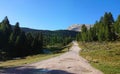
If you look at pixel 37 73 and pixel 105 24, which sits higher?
pixel 105 24

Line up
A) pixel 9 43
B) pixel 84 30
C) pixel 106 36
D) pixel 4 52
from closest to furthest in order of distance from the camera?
pixel 4 52, pixel 9 43, pixel 106 36, pixel 84 30

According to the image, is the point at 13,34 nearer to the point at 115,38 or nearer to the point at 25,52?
the point at 25,52

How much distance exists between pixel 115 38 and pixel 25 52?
44.3 metres

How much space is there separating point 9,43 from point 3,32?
5.18 meters

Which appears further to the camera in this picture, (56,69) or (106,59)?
(106,59)

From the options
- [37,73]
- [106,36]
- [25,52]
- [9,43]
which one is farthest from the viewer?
[106,36]

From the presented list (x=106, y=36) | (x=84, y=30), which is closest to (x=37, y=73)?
(x=106, y=36)

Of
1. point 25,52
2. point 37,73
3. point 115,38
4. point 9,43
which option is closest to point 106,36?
point 115,38

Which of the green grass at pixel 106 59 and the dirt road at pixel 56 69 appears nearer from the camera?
the dirt road at pixel 56 69

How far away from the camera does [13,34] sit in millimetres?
87625

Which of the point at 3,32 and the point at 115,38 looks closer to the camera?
the point at 3,32

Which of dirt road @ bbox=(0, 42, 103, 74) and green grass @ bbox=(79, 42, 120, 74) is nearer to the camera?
dirt road @ bbox=(0, 42, 103, 74)

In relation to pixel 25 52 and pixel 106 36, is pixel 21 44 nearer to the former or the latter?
pixel 25 52

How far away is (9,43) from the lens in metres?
83.4
